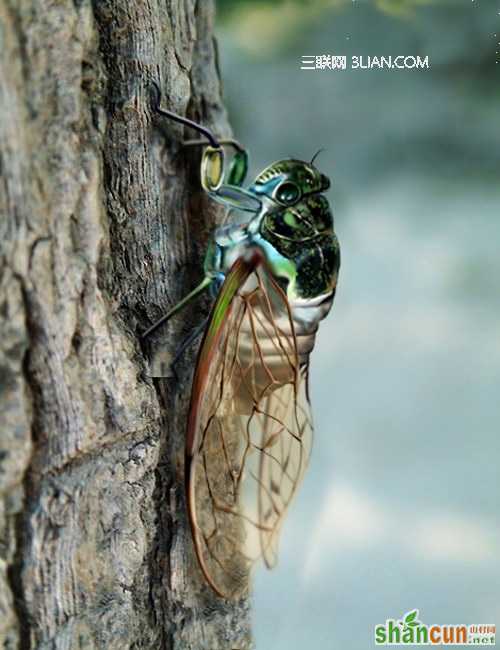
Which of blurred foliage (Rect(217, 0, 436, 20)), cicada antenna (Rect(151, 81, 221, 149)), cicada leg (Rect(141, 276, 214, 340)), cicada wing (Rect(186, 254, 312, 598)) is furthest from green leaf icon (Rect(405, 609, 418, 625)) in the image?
blurred foliage (Rect(217, 0, 436, 20))

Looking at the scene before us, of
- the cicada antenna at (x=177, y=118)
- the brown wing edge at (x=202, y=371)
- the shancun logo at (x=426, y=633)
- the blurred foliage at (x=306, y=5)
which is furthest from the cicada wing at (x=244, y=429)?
the blurred foliage at (x=306, y=5)

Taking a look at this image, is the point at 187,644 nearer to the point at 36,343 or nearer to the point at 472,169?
the point at 36,343

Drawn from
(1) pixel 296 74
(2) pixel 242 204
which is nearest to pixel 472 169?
(1) pixel 296 74

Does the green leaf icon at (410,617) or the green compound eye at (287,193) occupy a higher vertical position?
the green compound eye at (287,193)

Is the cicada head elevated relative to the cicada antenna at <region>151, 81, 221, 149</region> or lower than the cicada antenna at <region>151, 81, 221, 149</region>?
lower

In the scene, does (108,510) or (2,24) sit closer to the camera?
(2,24)

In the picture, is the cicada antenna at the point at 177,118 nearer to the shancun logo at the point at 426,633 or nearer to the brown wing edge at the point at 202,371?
the brown wing edge at the point at 202,371

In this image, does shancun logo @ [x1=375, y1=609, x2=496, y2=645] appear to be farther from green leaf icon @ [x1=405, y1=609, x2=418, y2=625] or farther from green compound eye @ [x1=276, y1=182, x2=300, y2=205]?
green compound eye @ [x1=276, y1=182, x2=300, y2=205]
